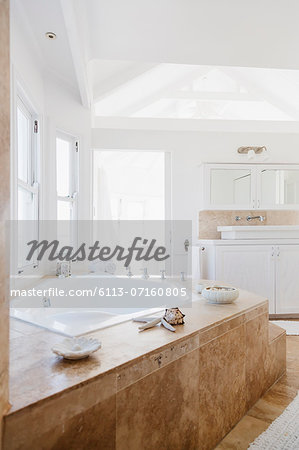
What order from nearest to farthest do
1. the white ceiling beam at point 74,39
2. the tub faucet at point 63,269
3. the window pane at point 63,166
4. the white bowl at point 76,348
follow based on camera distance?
the white bowl at point 76,348
the white ceiling beam at point 74,39
the tub faucet at point 63,269
the window pane at point 63,166

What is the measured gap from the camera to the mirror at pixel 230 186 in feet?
12.2

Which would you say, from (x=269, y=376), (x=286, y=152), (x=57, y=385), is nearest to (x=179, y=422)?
(x=57, y=385)

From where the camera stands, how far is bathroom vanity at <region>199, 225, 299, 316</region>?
3.25m

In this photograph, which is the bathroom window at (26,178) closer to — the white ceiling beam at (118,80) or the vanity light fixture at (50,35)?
the vanity light fixture at (50,35)

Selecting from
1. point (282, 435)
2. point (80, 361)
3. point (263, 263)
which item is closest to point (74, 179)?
point (263, 263)

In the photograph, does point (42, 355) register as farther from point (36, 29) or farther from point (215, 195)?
point (215, 195)

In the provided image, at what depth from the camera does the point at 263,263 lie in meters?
3.28

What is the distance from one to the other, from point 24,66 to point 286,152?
307cm

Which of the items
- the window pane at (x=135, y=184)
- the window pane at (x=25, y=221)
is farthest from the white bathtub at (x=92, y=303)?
the window pane at (x=135, y=184)

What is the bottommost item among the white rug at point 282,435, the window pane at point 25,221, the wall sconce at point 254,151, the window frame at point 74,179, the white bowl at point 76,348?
the white rug at point 282,435

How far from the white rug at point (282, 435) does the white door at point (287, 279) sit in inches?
69.4

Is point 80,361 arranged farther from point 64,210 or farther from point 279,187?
point 279,187

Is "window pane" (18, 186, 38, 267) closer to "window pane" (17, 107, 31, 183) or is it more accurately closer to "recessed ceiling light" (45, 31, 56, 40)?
"window pane" (17, 107, 31, 183)

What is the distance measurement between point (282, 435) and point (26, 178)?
2.25 m
